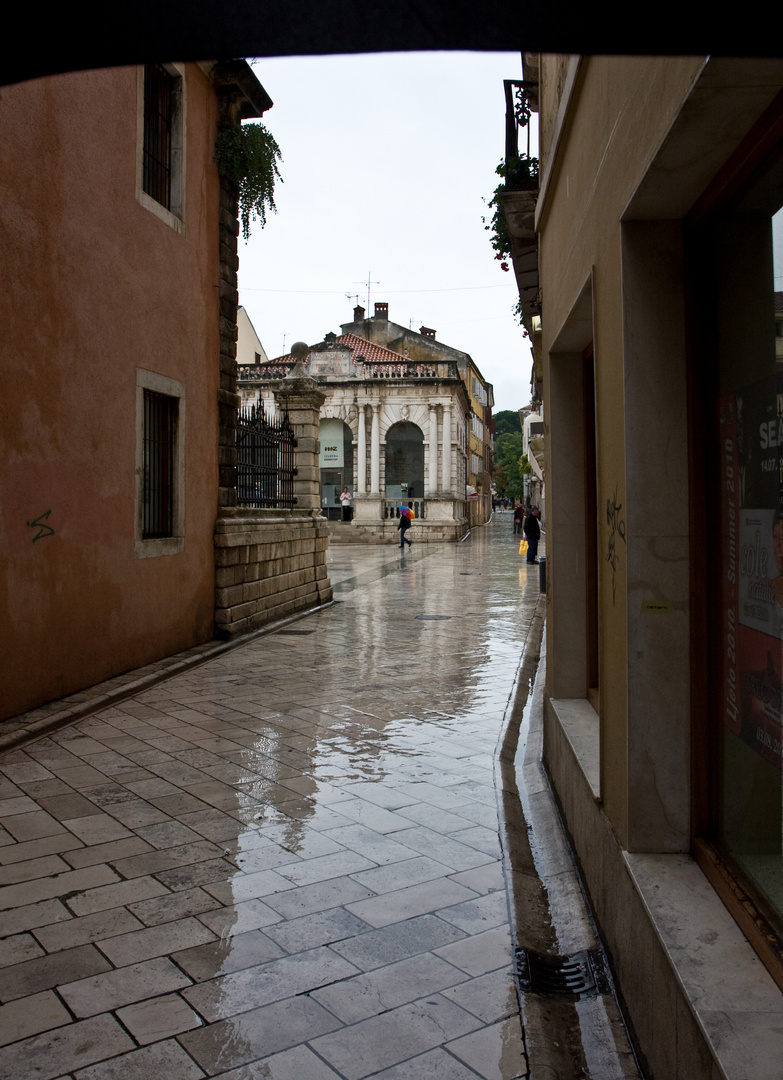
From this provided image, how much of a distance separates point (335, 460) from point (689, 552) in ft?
135

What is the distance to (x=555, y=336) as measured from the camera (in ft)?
17.7

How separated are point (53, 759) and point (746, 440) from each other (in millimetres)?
4848

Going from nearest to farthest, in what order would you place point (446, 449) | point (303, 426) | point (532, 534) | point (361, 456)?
point (303, 426), point (532, 534), point (446, 449), point (361, 456)

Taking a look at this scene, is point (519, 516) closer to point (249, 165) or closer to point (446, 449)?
point (446, 449)

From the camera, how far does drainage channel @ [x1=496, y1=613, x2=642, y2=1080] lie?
2754 mm

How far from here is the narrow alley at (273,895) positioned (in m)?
2.73

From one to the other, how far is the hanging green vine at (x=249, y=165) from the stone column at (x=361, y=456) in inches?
1181

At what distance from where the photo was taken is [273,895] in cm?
378

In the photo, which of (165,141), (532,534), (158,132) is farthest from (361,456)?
(158,132)

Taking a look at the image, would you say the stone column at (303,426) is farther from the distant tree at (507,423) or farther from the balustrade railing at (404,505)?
the distant tree at (507,423)

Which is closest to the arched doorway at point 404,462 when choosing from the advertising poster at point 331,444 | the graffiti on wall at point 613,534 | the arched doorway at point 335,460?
the arched doorway at point 335,460

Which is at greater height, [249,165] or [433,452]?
[249,165]

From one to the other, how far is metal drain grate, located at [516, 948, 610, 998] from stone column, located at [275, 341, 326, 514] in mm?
11998

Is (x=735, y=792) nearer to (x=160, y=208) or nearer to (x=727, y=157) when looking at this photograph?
(x=727, y=157)
